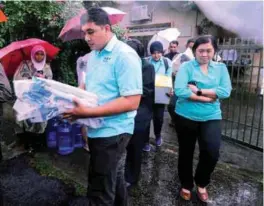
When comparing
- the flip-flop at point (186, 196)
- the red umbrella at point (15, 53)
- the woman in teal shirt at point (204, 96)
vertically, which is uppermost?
the red umbrella at point (15, 53)

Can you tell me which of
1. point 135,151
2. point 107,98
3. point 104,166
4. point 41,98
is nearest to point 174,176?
point 135,151

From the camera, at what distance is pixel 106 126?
1.98 metres

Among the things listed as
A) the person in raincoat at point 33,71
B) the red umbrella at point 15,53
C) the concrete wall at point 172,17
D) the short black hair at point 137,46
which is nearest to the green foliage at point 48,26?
the red umbrella at point 15,53

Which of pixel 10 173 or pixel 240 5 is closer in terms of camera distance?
pixel 10 173

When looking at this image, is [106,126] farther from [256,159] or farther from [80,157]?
[256,159]

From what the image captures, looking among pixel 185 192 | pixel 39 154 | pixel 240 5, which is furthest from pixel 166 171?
pixel 240 5

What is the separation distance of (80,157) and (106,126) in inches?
91.0

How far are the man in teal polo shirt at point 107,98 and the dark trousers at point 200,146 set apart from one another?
986 mm

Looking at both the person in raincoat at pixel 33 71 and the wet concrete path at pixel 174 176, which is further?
the person in raincoat at pixel 33 71

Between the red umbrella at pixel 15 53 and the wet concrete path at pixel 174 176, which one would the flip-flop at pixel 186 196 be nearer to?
the wet concrete path at pixel 174 176

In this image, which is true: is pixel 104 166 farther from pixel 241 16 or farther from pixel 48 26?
pixel 241 16

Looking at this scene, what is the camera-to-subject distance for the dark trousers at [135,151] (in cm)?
315

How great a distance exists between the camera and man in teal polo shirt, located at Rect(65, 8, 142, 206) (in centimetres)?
189

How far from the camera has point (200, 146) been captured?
2.88 metres
